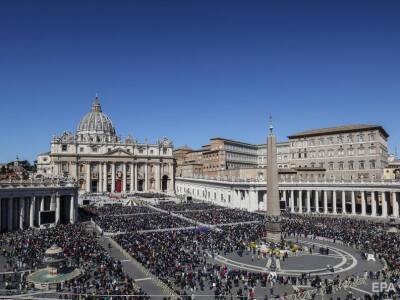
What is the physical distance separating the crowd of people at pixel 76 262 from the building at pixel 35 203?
546 cm

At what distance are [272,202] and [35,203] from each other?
101 ft

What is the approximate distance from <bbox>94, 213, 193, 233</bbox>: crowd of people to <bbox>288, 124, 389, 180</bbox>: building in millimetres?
35549

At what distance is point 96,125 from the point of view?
134750mm

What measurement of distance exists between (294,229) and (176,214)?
2103 cm

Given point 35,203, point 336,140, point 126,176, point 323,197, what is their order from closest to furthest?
1. point 35,203
2. point 323,197
3. point 336,140
4. point 126,176

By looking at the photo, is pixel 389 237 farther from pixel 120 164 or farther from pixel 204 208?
pixel 120 164

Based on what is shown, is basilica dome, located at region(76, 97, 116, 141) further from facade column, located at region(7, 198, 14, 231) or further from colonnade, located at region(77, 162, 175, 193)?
facade column, located at region(7, 198, 14, 231)

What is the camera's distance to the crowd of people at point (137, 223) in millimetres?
45312

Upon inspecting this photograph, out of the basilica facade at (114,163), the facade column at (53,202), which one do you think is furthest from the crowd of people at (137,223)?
the basilica facade at (114,163)

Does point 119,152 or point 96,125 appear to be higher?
point 96,125

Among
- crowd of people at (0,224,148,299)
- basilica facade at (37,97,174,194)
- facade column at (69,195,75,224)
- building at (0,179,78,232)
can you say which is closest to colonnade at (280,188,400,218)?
facade column at (69,195,75,224)

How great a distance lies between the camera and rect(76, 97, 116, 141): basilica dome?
437ft

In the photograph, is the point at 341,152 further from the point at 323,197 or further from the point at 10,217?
the point at 10,217

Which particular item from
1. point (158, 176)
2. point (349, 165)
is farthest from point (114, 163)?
point (349, 165)
